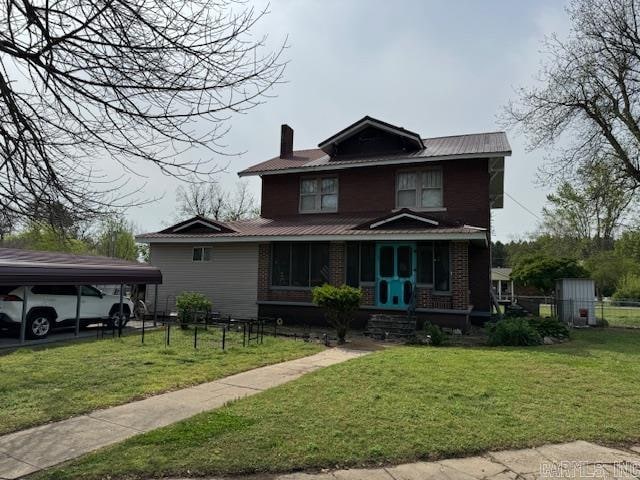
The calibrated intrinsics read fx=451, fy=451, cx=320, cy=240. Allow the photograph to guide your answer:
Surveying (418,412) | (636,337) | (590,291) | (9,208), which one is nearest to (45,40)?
(9,208)

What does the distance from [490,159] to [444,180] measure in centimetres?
A: 174

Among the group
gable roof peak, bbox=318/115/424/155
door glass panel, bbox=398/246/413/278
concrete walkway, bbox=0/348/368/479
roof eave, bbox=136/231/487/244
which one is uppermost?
gable roof peak, bbox=318/115/424/155

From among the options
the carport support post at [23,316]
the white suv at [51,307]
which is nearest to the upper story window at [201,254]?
the white suv at [51,307]

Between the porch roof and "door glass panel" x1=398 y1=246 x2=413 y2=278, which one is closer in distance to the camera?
the porch roof

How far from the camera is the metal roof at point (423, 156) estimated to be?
16.1m

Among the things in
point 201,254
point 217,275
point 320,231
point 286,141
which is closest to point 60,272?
point 217,275

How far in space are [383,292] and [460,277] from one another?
8.78 ft

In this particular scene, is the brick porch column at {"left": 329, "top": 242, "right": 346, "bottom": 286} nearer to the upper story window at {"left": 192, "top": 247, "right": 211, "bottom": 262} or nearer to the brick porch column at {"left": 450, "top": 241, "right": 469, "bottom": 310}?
the brick porch column at {"left": 450, "top": 241, "right": 469, "bottom": 310}

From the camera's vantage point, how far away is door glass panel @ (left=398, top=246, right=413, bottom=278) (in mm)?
15305

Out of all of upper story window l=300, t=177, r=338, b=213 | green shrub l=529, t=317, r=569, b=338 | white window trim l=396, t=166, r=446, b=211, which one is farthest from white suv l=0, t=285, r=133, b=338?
green shrub l=529, t=317, r=569, b=338

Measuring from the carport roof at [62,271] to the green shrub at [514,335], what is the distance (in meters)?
10.9

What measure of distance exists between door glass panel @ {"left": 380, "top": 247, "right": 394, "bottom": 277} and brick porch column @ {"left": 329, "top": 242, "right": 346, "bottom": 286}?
1.34 metres

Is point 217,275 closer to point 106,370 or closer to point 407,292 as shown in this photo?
point 407,292

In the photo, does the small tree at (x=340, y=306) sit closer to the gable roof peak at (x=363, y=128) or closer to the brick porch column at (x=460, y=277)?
the brick porch column at (x=460, y=277)
